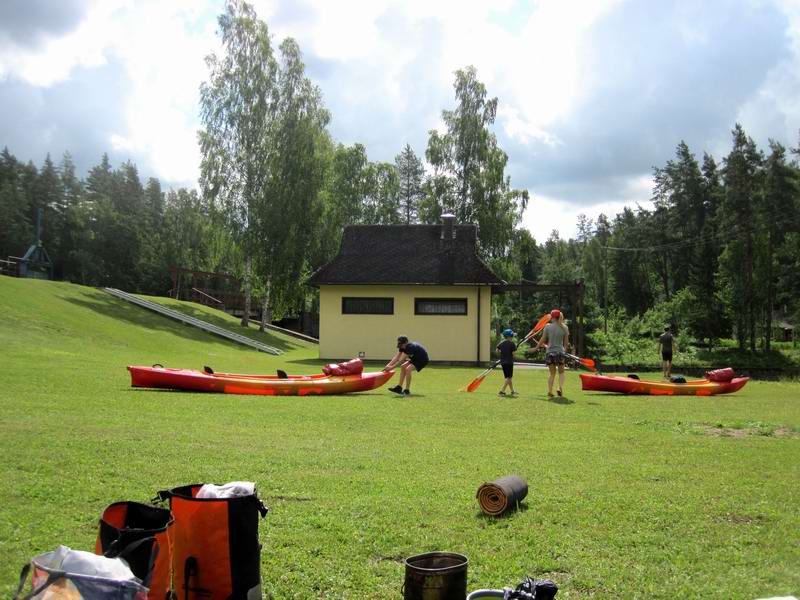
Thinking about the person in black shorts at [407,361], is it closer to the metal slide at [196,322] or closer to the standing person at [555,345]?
the standing person at [555,345]

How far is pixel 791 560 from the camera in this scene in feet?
15.1

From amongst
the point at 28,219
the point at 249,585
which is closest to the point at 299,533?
the point at 249,585

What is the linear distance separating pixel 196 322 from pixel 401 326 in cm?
1326

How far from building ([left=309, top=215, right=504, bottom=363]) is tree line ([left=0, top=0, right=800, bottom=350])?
4884 millimetres

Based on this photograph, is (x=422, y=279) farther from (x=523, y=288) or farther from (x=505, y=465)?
(x=505, y=465)

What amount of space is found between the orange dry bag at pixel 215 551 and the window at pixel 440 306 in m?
27.2

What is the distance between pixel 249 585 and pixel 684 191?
71.4 m

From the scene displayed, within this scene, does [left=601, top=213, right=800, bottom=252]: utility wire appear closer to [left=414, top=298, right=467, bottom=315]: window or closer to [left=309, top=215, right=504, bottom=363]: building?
[left=309, top=215, right=504, bottom=363]: building

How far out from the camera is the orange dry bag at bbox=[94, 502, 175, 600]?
334 cm

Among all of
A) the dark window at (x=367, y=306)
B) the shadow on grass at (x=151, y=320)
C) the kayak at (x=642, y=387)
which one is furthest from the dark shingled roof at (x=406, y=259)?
the kayak at (x=642, y=387)

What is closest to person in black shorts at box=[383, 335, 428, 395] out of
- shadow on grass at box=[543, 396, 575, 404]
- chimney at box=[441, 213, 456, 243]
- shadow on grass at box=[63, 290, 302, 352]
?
shadow on grass at box=[543, 396, 575, 404]

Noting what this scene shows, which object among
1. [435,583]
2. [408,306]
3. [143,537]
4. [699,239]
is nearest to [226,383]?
[143,537]

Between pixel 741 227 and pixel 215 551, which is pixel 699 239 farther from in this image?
pixel 215 551

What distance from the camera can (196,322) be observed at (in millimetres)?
38250
